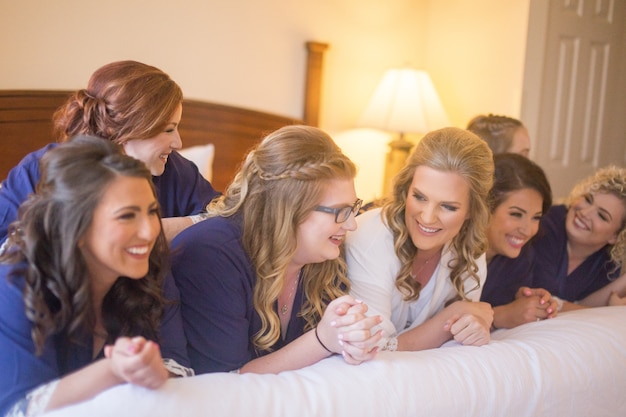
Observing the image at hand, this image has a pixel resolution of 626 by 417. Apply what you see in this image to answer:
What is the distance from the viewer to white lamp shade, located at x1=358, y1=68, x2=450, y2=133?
3.62 meters

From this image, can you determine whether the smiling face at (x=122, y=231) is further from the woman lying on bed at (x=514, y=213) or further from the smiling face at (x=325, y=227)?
the woman lying on bed at (x=514, y=213)

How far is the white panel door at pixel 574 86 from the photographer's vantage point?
358 centimetres

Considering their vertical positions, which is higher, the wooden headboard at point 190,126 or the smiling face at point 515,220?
the wooden headboard at point 190,126

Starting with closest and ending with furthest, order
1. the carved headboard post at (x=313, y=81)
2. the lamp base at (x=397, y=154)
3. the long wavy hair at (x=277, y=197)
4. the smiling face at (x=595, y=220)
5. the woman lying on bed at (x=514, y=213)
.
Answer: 1. the long wavy hair at (x=277, y=197)
2. the woman lying on bed at (x=514, y=213)
3. the smiling face at (x=595, y=220)
4. the carved headboard post at (x=313, y=81)
5. the lamp base at (x=397, y=154)

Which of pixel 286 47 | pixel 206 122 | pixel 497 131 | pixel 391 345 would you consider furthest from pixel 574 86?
pixel 391 345

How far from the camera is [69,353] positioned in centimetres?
122

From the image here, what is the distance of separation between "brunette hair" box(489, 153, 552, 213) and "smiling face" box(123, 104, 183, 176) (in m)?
0.89

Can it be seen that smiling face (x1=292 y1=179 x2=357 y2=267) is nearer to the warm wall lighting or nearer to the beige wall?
the beige wall

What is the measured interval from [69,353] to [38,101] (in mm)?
1644

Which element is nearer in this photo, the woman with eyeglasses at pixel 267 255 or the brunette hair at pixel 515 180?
the woman with eyeglasses at pixel 267 255

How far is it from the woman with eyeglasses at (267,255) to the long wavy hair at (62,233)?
0.28 m

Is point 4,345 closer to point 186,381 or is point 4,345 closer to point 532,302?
point 186,381

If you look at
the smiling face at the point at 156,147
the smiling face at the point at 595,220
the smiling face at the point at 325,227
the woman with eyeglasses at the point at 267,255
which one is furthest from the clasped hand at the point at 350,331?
the smiling face at the point at 595,220

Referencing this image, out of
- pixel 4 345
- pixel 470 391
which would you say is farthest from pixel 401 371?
pixel 4 345
